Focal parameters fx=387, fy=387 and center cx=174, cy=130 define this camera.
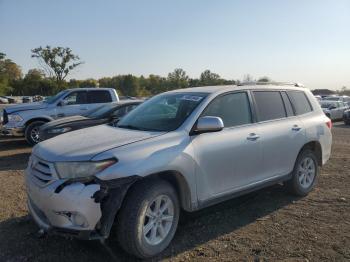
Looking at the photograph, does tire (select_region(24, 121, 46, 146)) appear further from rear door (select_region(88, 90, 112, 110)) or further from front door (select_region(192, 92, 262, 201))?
front door (select_region(192, 92, 262, 201))

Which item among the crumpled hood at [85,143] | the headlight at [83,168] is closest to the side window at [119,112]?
the crumpled hood at [85,143]

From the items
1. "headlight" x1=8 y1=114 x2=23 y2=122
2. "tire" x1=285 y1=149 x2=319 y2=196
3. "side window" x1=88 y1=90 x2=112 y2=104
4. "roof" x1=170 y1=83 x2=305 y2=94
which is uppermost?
"roof" x1=170 y1=83 x2=305 y2=94

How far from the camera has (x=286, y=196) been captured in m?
6.23

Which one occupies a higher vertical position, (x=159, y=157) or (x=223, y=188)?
(x=159, y=157)

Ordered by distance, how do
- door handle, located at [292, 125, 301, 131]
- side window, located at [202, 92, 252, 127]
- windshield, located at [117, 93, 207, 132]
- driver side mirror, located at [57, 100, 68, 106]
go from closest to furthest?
windshield, located at [117, 93, 207, 132], side window, located at [202, 92, 252, 127], door handle, located at [292, 125, 301, 131], driver side mirror, located at [57, 100, 68, 106]

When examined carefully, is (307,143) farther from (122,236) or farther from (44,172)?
(44,172)

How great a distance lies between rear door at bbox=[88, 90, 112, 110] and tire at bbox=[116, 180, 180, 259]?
9.33m

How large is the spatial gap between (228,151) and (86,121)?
555 centimetres

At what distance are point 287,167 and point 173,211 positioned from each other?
2.33m

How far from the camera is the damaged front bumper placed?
361 centimetres

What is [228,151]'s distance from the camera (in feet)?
15.5

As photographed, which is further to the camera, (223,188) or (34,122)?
(34,122)

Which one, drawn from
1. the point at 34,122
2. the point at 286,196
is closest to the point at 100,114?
the point at 34,122

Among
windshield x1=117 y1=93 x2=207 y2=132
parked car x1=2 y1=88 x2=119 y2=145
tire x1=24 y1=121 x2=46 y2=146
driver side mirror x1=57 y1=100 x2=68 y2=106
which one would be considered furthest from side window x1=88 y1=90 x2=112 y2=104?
windshield x1=117 y1=93 x2=207 y2=132
